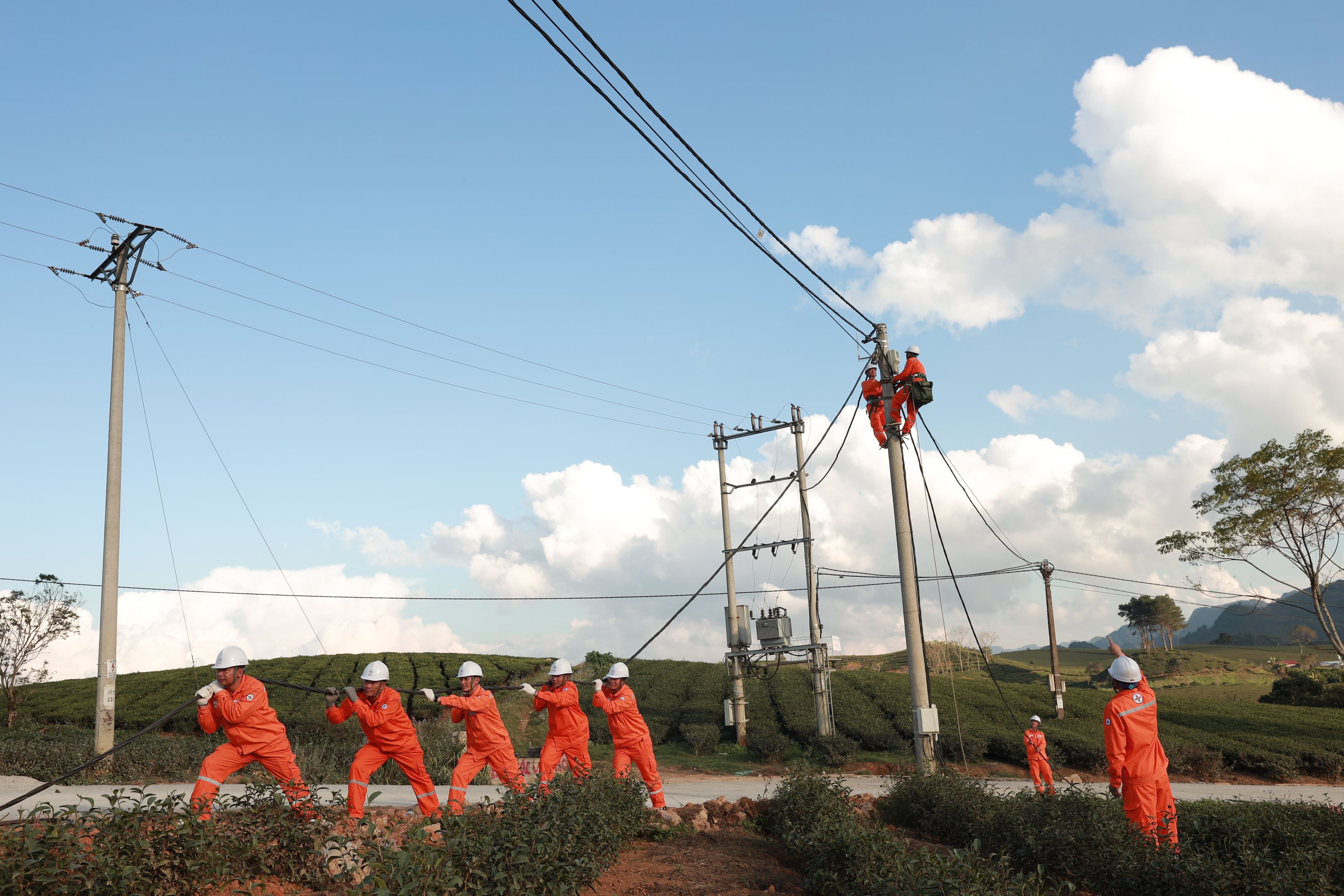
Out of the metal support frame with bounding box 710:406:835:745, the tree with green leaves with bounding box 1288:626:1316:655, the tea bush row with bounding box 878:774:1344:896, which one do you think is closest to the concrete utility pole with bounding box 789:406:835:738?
the metal support frame with bounding box 710:406:835:745

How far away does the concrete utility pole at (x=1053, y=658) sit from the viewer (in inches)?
971

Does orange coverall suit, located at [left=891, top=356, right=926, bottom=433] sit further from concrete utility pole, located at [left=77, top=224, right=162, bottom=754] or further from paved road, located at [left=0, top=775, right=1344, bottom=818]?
concrete utility pole, located at [left=77, top=224, right=162, bottom=754]

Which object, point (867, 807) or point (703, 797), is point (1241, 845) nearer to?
point (867, 807)

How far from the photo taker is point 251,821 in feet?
22.5

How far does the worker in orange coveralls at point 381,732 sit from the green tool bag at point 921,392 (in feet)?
27.7

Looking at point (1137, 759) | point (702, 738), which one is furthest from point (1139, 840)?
point (702, 738)

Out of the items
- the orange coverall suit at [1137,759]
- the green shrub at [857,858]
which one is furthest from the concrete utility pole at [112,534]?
the orange coverall suit at [1137,759]

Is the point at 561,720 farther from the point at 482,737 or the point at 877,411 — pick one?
the point at 877,411

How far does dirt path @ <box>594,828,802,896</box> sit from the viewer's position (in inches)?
299

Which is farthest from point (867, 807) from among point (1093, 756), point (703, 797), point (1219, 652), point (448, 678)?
point (1219, 652)

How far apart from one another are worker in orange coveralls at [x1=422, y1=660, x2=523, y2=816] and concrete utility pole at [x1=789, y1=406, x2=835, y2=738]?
12.2 m

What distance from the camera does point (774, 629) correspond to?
21297 mm

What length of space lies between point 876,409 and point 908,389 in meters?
0.56

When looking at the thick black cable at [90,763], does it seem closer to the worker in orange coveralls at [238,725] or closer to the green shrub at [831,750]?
the worker in orange coveralls at [238,725]
